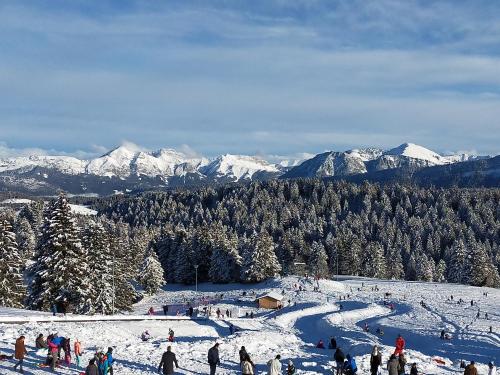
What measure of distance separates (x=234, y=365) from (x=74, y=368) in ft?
23.8

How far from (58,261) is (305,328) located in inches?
1018

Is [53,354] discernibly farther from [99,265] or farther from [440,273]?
[440,273]

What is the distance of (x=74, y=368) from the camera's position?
77.7 feet

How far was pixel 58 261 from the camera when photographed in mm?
42062

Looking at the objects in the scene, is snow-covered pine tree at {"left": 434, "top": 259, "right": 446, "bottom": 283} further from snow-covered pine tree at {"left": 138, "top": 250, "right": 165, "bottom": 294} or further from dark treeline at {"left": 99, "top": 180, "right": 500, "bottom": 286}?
snow-covered pine tree at {"left": 138, "top": 250, "right": 165, "bottom": 294}

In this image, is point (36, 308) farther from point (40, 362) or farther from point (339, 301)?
point (339, 301)

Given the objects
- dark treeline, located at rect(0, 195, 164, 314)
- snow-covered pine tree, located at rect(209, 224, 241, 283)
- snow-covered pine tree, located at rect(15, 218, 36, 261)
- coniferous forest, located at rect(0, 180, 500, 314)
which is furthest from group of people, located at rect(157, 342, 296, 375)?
snow-covered pine tree, located at rect(15, 218, 36, 261)

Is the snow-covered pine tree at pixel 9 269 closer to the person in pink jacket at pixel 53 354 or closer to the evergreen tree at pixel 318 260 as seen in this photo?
the person in pink jacket at pixel 53 354

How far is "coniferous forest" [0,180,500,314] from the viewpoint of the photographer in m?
43.0

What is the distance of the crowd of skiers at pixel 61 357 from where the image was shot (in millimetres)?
21078

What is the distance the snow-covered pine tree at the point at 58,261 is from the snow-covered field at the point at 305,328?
5680 mm

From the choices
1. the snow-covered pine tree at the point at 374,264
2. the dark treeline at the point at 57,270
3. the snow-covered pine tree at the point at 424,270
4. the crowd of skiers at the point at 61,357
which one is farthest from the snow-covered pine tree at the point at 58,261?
the snow-covered pine tree at the point at 424,270

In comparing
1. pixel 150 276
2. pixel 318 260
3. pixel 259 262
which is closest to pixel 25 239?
pixel 150 276

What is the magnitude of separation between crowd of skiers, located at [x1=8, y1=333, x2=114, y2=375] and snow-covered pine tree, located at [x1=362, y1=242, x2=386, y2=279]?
94.0 m
